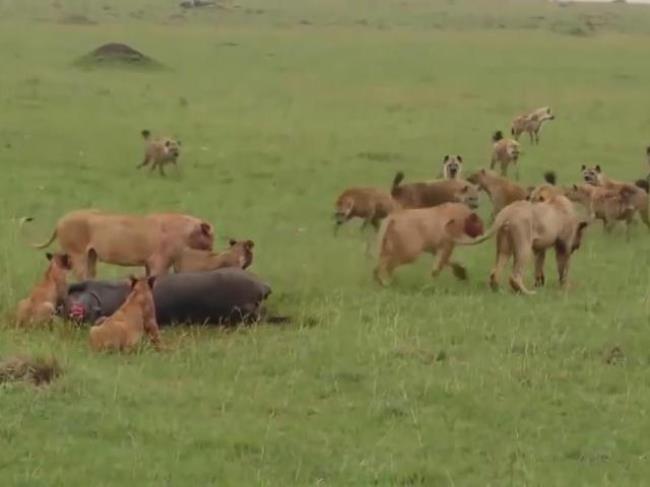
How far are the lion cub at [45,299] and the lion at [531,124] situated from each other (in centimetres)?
1401

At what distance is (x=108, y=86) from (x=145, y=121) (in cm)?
589

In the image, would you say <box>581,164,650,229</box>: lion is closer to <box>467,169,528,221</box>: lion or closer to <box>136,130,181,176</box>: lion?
<box>467,169,528,221</box>: lion

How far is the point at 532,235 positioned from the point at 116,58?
24.4 m

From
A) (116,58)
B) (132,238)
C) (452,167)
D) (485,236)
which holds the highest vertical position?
(485,236)

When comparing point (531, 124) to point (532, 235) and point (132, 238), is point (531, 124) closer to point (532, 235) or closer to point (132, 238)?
point (532, 235)

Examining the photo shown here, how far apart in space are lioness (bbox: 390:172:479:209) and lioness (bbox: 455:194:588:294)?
8.63 feet

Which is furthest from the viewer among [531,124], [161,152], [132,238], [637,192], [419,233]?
[531,124]

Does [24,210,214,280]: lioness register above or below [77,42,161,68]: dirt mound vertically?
above

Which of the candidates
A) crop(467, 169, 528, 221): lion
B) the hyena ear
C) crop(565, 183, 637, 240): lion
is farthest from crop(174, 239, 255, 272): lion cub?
crop(565, 183, 637, 240): lion

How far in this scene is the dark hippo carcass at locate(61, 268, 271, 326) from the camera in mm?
10758

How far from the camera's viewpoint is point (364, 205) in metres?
15.5

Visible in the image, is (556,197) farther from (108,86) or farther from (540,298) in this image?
(108,86)

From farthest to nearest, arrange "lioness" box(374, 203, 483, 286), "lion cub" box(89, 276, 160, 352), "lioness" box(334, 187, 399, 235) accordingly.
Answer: "lioness" box(334, 187, 399, 235) < "lioness" box(374, 203, 483, 286) < "lion cub" box(89, 276, 160, 352)

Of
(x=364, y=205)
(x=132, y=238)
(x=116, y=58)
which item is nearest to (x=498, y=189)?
(x=364, y=205)
